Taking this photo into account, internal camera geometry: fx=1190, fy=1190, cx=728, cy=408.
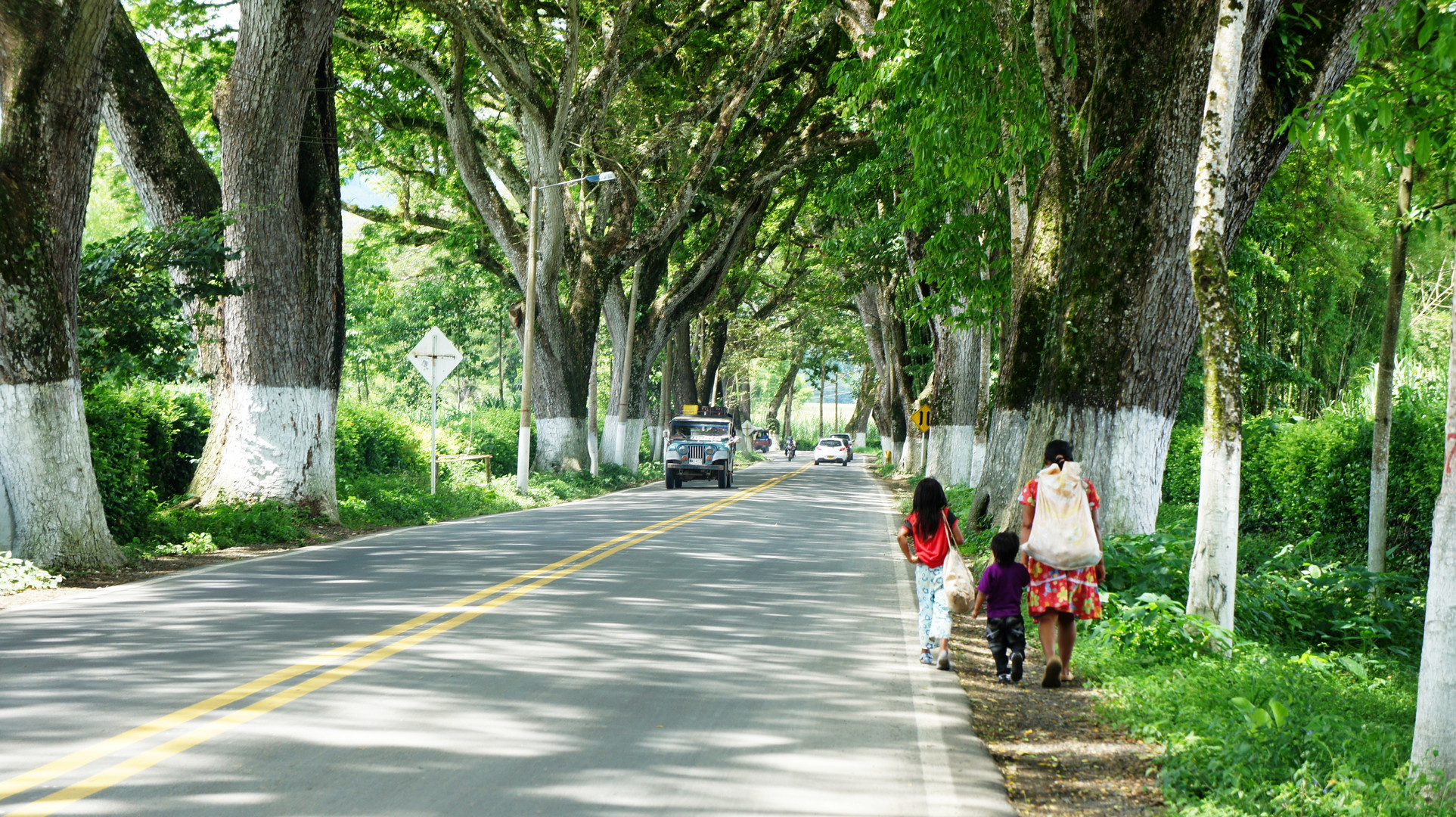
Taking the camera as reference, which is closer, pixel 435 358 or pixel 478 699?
pixel 478 699

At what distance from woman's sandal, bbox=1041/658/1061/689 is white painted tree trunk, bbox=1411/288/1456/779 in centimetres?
272

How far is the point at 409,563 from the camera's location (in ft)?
43.0

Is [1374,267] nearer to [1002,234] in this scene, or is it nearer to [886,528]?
[1002,234]

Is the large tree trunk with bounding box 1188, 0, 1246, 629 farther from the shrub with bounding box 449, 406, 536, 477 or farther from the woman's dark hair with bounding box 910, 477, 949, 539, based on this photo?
the shrub with bounding box 449, 406, 536, 477

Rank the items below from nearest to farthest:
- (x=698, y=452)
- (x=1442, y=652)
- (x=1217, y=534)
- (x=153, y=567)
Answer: (x=1442, y=652), (x=1217, y=534), (x=153, y=567), (x=698, y=452)

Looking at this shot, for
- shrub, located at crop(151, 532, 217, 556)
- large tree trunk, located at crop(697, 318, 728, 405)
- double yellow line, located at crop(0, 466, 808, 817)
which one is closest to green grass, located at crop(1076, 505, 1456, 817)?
double yellow line, located at crop(0, 466, 808, 817)

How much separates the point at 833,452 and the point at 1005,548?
5999 centimetres

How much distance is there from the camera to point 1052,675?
7.83 metres

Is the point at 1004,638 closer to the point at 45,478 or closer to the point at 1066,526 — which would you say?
the point at 1066,526

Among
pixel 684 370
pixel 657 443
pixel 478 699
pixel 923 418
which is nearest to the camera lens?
pixel 478 699

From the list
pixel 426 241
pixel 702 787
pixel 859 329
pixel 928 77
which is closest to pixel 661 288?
pixel 859 329

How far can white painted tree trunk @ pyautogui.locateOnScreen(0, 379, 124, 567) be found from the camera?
11.3 meters

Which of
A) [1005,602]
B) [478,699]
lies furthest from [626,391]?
[478,699]

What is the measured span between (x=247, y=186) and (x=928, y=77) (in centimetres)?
957
